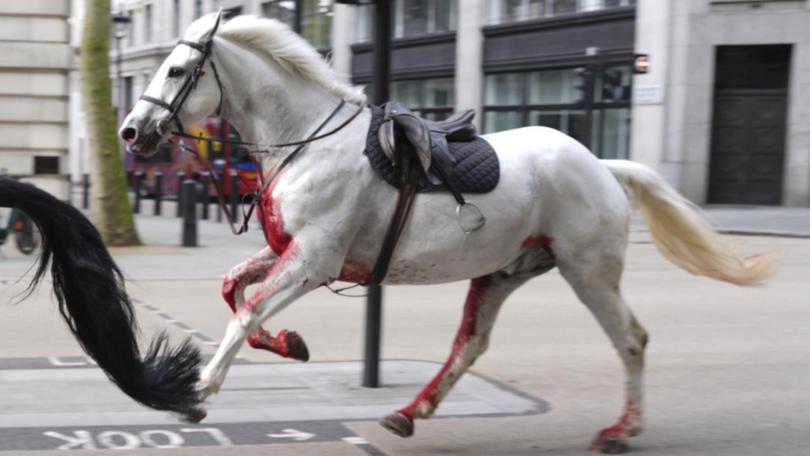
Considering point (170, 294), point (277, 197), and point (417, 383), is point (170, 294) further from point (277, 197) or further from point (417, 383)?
point (277, 197)

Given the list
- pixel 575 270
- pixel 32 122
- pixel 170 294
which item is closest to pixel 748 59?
pixel 32 122

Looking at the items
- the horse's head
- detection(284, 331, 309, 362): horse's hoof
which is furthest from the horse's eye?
detection(284, 331, 309, 362): horse's hoof

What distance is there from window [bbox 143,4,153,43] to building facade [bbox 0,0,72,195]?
40582 mm

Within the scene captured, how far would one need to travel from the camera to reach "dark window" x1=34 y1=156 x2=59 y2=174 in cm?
2078

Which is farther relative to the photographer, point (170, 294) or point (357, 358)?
point (170, 294)

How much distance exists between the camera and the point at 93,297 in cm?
437

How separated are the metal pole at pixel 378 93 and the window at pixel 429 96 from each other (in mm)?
28142

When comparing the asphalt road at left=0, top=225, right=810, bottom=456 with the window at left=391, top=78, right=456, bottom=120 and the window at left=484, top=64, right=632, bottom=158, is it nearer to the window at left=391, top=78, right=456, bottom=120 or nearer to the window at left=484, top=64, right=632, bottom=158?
the window at left=484, top=64, right=632, bottom=158

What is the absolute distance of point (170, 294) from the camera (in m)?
11.8

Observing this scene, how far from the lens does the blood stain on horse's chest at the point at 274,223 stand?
4992 millimetres

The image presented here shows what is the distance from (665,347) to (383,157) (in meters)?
4.50

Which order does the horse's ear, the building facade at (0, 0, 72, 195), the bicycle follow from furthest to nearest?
the building facade at (0, 0, 72, 195), the bicycle, the horse's ear

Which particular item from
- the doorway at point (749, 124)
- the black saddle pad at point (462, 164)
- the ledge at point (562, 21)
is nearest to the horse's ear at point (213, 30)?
the black saddle pad at point (462, 164)

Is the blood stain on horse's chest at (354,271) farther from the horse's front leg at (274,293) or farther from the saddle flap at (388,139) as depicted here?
the saddle flap at (388,139)
